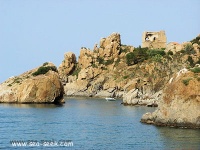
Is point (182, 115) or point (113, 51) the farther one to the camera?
point (113, 51)

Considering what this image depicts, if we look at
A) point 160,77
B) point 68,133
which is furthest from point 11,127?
point 160,77

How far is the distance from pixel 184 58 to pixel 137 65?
17.6 metres

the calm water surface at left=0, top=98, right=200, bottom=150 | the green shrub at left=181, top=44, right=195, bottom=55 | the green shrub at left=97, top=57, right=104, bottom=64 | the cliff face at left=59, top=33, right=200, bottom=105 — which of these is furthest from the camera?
the green shrub at left=97, top=57, right=104, bottom=64

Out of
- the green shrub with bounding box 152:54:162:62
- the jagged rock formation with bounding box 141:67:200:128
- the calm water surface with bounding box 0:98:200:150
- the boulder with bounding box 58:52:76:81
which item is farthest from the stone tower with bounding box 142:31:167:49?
the jagged rock formation with bounding box 141:67:200:128

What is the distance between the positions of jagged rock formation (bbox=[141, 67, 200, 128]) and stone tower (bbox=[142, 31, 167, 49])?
113807 millimetres

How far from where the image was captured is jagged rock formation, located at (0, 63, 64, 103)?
321ft

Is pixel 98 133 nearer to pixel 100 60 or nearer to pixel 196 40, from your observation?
pixel 196 40

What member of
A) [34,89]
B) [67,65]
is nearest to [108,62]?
[67,65]

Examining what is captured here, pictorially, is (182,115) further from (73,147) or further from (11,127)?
(11,127)

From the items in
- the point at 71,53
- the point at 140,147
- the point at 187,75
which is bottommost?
the point at 140,147

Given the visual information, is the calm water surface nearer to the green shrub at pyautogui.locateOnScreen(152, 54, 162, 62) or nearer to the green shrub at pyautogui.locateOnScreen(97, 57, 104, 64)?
the green shrub at pyautogui.locateOnScreen(152, 54, 162, 62)

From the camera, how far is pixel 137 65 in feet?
521

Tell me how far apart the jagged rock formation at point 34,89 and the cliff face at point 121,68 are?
37171 millimetres

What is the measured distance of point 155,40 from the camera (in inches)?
6742
